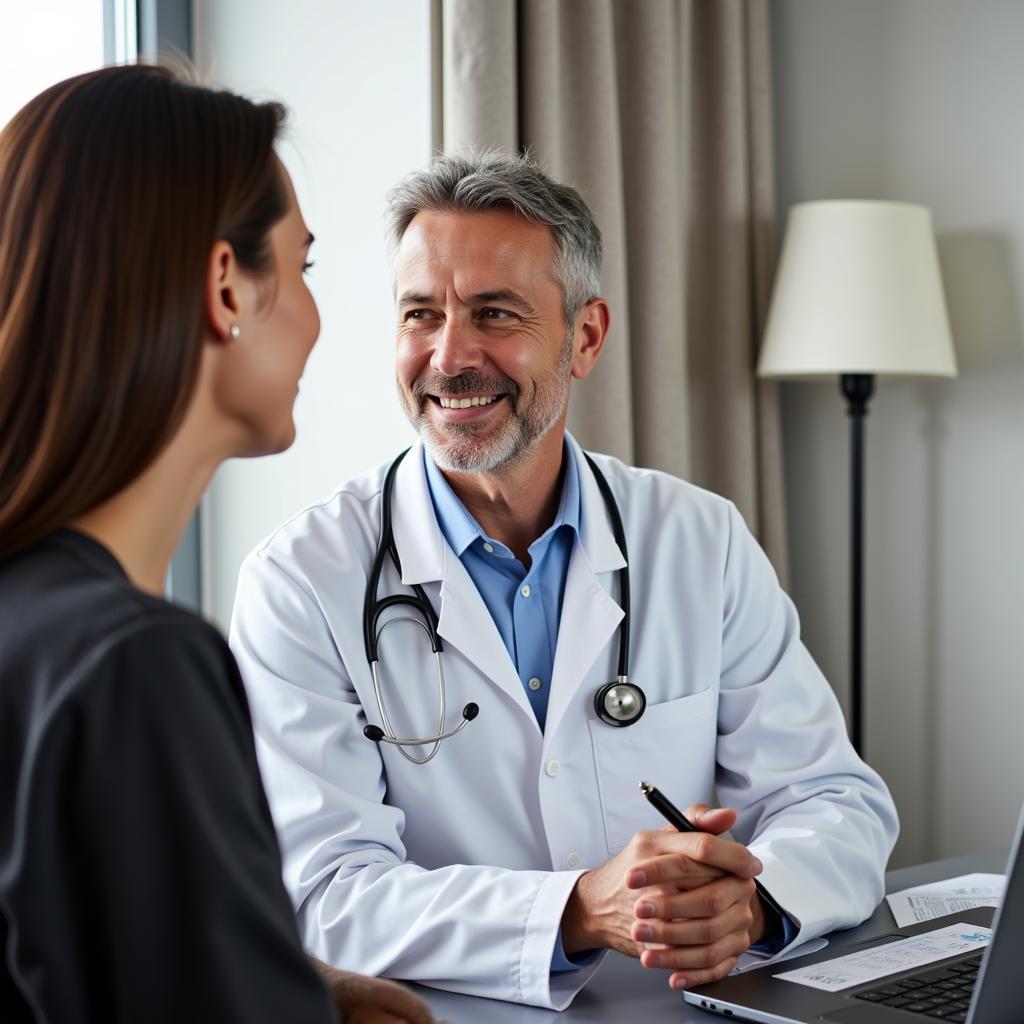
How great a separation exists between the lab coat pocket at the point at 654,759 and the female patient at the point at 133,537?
2.18 ft

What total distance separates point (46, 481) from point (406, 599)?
86cm

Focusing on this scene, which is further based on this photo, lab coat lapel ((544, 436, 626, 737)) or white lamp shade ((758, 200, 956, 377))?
white lamp shade ((758, 200, 956, 377))

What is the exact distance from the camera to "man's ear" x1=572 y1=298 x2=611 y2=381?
200 centimetres

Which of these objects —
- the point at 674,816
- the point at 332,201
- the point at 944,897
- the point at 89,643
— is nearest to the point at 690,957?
the point at 674,816

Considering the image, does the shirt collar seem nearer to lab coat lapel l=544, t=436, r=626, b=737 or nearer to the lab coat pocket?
lab coat lapel l=544, t=436, r=626, b=737

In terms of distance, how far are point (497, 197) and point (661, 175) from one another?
94 cm

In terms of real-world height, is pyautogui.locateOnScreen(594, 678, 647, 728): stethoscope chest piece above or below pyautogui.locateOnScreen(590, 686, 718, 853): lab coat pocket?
above

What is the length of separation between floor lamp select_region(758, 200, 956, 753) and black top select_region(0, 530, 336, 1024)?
2113 millimetres

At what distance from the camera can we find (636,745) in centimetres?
162

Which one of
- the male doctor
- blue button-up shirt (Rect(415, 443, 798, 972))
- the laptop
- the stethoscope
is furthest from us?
blue button-up shirt (Rect(415, 443, 798, 972))

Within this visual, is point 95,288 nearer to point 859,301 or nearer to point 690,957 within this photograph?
point 690,957

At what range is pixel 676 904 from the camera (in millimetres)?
1225

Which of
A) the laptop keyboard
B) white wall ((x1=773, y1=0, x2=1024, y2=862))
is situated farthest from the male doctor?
white wall ((x1=773, y1=0, x2=1024, y2=862))

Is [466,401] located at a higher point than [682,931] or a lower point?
higher
